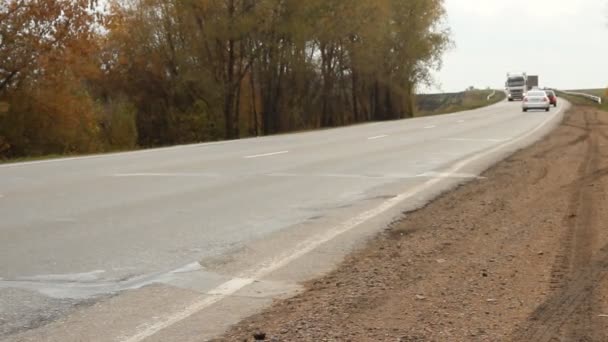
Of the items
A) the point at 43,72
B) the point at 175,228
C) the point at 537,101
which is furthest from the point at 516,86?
the point at 175,228

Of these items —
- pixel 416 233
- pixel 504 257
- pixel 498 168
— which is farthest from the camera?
pixel 498 168

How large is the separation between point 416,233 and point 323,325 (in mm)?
4013

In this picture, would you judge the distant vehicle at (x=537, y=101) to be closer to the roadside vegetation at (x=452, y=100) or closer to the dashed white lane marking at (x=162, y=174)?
the roadside vegetation at (x=452, y=100)

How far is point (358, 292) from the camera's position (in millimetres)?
6750

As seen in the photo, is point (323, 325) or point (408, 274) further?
point (408, 274)

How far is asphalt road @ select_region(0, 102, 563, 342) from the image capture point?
6.45 metres

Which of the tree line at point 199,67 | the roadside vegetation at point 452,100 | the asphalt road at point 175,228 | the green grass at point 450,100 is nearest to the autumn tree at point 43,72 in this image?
the tree line at point 199,67

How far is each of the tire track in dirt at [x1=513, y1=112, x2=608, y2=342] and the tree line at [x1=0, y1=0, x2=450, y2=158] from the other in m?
28.6

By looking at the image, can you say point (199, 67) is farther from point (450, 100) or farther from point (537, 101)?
point (450, 100)

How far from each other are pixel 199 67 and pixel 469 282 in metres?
43.4

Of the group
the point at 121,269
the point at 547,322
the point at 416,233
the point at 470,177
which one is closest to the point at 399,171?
the point at 470,177

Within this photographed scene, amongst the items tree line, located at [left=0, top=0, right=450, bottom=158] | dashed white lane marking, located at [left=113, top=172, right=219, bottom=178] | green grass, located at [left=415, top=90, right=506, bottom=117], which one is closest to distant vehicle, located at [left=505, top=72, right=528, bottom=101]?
green grass, located at [left=415, top=90, right=506, bottom=117]

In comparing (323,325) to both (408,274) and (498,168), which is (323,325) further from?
(498,168)

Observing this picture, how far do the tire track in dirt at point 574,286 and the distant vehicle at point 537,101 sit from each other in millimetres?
49185
